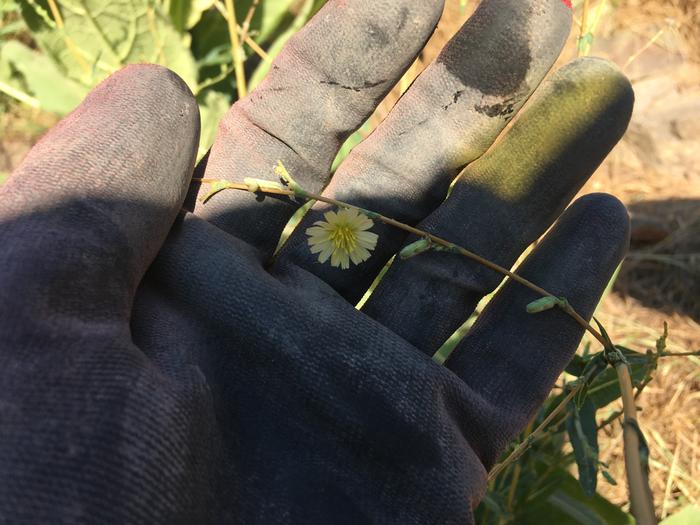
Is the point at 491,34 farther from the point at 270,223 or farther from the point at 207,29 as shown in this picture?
the point at 207,29

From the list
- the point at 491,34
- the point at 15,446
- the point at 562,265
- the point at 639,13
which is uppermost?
the point at 639,13

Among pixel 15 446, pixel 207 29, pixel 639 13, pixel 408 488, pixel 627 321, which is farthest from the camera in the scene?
pixel 639 13

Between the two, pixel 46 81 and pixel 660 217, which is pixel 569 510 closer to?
pixel 660 217

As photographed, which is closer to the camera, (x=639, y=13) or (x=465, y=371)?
(x=465, y=371)

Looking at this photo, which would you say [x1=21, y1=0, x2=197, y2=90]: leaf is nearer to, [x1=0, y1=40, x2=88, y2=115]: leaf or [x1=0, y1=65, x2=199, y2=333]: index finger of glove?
[x1=0, y1=40, x2=88, y2=115]: leaf

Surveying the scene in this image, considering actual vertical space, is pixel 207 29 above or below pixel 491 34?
below

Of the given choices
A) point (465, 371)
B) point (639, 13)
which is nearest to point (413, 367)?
point (465, 371)

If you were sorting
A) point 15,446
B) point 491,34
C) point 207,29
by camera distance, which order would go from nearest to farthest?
point 15,446 → point 491,34 → point 207,29

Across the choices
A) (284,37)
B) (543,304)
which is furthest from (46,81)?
(543,304)
